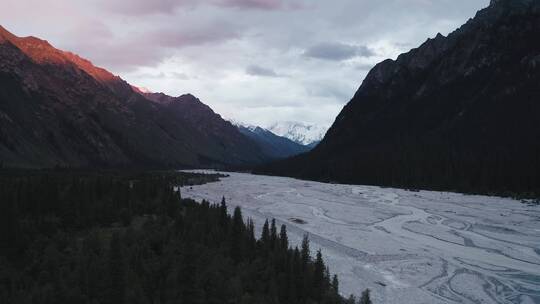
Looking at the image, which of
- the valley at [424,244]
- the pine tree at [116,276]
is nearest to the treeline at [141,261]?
the pine tree at [116,276]

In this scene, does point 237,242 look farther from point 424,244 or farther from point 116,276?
point 424,244

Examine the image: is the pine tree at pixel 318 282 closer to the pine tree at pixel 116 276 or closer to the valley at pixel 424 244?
the valley at pixel 424 244

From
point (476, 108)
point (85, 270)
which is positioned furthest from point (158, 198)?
point (476, 108)

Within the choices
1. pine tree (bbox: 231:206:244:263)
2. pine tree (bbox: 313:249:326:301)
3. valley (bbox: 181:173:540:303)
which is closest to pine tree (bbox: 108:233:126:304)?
pine tree (bbox: 231:206:244:263)

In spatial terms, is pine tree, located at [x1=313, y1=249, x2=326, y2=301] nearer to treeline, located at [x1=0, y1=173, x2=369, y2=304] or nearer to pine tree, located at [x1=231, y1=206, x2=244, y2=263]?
treeline, located at [x1=0, y1=173, x2=369, y2=304]

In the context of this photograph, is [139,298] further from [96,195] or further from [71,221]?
[96,195]

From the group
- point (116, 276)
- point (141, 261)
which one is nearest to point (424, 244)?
point (141, 261)
